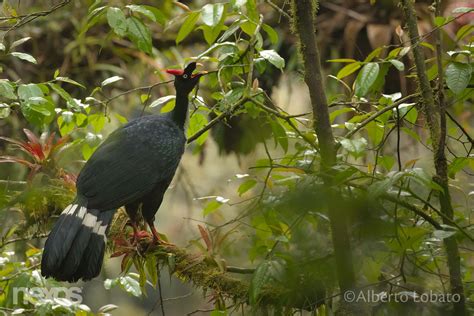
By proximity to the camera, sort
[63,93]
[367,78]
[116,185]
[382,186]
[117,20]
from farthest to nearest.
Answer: [116,185]
[63,93]
[117,20]
[367,78]
[382,186]

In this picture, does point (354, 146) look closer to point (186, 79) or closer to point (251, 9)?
point (251, 9)

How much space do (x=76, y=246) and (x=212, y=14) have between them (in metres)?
0.90

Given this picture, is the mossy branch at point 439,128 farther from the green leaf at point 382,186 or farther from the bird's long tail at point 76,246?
the bird's long tail at point 76,246

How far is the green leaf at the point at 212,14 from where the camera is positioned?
6.77 ft

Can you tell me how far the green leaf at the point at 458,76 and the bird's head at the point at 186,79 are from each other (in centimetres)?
118

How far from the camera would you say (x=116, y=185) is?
2.64 metres

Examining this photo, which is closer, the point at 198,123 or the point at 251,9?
the point at 251,9

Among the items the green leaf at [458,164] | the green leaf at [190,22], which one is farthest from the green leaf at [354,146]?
the green leaf at [190,22]

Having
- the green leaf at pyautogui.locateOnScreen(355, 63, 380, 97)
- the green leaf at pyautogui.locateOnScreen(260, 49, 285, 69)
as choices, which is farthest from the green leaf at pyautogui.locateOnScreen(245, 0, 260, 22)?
the green leaf at pyautogui.locateOnScreen(355, 63, 380, 97)

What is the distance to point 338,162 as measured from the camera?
199 cm

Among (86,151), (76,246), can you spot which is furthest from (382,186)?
(86,151)

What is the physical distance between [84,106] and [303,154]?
89cm

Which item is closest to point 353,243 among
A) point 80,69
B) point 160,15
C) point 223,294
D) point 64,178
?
point 223,294

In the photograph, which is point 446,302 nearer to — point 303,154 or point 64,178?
point 303,154
